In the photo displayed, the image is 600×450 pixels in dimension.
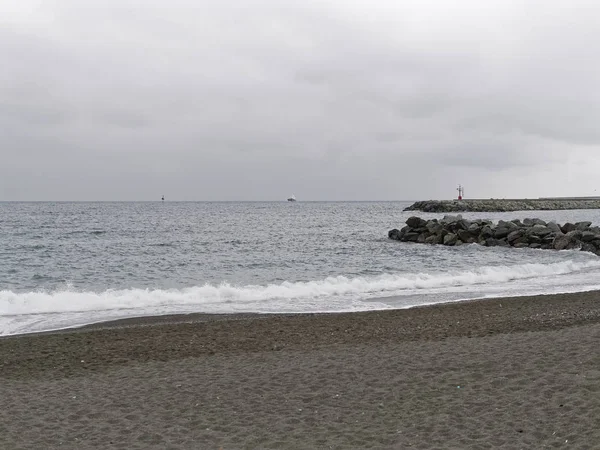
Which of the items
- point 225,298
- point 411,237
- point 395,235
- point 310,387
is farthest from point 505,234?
point 310,387

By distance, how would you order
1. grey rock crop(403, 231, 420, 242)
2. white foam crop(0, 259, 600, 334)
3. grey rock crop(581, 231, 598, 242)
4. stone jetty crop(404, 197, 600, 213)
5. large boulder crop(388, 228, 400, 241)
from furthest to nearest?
1. stone jetty crop(404, 197, 600, 213)
2. large boulder crop(388, 228, 400, 241)
3. grey rock crop(403, 231, 420, 242)
4. grey rock crop(581, 231, 598, 242)
5. white foam crop(0, 259, 600, 334)

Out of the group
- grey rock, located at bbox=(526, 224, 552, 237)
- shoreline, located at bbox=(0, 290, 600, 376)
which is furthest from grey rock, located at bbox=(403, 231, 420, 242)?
shoreline, located at bbox=(0, 290, 600, 376)

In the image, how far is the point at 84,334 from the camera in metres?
12.2

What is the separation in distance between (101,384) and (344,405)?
367 cm

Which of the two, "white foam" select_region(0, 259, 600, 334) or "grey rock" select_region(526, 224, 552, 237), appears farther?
"grey rock" select_region(526, 224, 552, 237)

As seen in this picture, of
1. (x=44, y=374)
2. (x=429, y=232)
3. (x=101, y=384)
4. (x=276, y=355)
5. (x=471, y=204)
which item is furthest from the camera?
(x=471, y=204)

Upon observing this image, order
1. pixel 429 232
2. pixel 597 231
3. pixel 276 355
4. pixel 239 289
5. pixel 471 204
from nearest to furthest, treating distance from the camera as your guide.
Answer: pixel 276 355 < pixel 239 289 < pixel 597 231 < pixel 429 232 < pixel 471 204

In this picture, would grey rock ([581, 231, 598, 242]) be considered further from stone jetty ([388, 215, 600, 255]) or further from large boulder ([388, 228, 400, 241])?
large boulder ([388, 228, 400, 241])

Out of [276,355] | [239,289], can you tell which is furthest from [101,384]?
[239,289]

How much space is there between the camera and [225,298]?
60.4 ft

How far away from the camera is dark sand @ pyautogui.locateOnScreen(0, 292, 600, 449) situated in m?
6.16

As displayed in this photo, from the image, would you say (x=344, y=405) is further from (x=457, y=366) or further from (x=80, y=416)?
(x=80, y=416)

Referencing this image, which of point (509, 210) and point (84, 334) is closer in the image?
point (84, 334)

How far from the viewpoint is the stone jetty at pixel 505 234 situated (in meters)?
34.6
